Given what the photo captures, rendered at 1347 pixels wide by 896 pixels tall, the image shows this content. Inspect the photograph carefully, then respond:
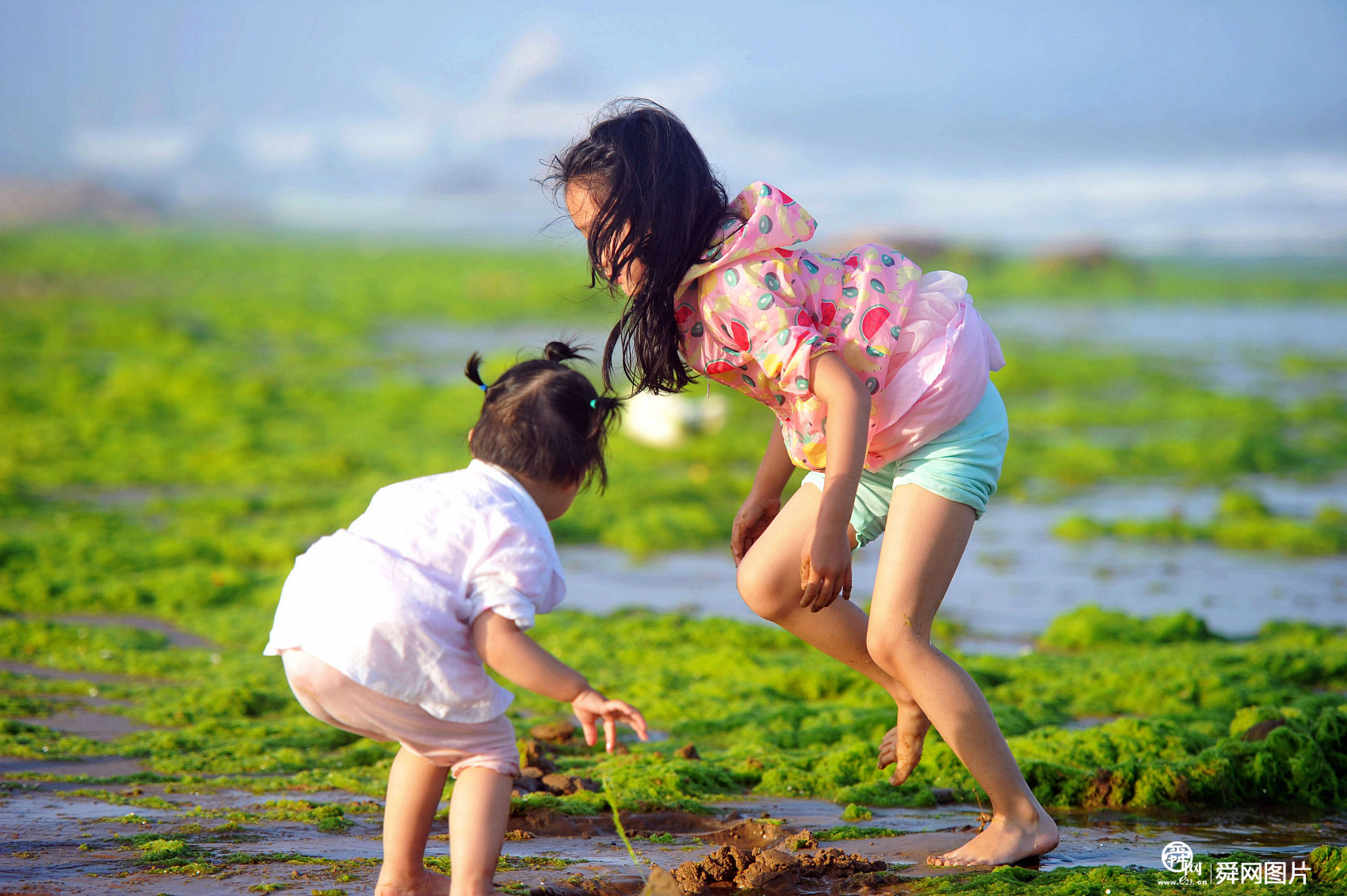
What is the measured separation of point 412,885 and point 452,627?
54 centimetres

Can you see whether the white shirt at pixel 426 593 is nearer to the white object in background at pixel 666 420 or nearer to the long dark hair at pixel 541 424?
the long dark hair at pixel 541 424

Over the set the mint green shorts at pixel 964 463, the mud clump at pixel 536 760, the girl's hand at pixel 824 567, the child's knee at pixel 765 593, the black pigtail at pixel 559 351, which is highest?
the black pigtail at pixel 559 351

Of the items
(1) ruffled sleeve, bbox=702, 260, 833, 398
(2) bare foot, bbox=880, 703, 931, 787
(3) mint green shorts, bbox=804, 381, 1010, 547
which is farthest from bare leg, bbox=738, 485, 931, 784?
(1) ruffled sleeve, bbox=702, 260, 833, 398

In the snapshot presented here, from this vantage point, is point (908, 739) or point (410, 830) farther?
point (908, 739)

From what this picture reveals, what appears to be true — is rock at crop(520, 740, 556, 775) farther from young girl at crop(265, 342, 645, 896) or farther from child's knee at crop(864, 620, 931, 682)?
child's knee at crop(864, 620, 931, 682)

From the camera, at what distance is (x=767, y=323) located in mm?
2545

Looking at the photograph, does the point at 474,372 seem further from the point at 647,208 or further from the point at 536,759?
the point at 536,759

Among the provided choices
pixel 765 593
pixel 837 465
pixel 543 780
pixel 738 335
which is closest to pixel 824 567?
pixel 837 465

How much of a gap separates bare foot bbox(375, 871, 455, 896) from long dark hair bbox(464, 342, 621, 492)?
78cm

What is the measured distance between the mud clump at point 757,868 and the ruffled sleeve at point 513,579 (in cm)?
66

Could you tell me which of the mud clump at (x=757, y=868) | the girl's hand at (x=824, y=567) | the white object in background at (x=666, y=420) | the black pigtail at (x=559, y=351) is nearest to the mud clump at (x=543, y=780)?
the mud clump at (x=757, y=868)

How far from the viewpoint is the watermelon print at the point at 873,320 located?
8.80ft

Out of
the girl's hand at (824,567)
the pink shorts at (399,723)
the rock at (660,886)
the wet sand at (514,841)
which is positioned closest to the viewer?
the rock at (660,886)

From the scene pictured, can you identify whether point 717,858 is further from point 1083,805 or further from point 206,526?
point 206,526
